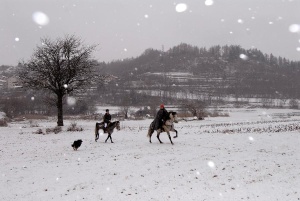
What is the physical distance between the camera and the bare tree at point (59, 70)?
1464 inches

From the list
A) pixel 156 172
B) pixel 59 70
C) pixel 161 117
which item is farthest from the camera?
pixel 59 70

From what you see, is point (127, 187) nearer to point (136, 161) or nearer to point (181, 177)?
point (181, 177)

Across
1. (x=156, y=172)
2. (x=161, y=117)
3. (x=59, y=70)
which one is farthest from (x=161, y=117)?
(x=59, y=70)

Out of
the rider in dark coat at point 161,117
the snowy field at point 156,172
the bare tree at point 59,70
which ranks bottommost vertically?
the snowy field at point 156,172

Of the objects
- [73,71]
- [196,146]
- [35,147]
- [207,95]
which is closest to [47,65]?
[73,71]

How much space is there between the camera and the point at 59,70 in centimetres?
3716

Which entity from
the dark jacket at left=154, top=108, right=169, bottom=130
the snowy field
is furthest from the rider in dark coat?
the snowy field

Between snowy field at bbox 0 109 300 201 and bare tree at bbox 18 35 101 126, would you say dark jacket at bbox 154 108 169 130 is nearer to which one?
snowy field at bbox 0 109 300 201

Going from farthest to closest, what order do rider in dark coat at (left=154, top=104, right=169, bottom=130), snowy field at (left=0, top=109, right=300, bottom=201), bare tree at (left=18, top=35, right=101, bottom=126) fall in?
bare tree at (left=18, top=35, right=101, bottom=126) → rider in dark coat at (left=154, top=104, right=169, bottom=130) → snowy field at (left=0, top=109, right=300, bottom=201)

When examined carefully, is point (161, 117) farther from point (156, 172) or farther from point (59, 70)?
point (59, 70)

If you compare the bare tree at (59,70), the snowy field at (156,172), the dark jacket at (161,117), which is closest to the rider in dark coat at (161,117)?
the dark jacket at (161,117)

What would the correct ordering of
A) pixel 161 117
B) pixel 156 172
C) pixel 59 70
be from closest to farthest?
pixel 156 172 < pixel 161 117 < pixel 59 70

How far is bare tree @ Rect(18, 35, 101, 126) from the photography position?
122ft

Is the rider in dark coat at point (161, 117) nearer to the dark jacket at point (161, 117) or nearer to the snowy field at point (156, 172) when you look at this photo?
the dark jacket at point (161, 117)
